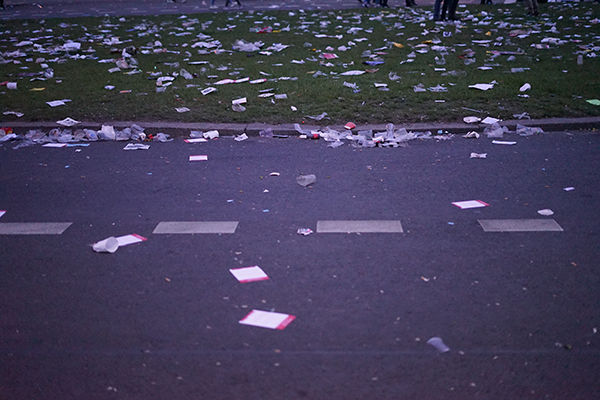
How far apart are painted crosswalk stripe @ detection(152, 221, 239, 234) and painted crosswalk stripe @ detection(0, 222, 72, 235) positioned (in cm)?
74

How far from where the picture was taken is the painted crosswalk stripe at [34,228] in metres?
4.18

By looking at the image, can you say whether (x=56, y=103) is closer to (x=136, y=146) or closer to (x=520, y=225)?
(x=136, y=146)

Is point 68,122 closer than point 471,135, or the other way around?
point 471,135

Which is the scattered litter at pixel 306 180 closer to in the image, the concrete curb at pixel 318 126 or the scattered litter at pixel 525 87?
the concrete curb at pixel 318 126

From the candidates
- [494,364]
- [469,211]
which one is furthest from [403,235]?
[494,364]

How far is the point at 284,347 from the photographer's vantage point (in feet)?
9.22

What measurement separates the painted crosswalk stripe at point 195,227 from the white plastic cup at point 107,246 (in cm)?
33

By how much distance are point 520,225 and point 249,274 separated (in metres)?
2.03

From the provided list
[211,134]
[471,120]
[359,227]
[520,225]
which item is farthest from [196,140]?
[520,225]

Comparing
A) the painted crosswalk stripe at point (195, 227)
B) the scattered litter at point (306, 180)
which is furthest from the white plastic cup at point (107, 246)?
the scattered litter at point (306, 180)

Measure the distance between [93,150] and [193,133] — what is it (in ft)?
3.71

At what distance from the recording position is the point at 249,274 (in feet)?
11.5

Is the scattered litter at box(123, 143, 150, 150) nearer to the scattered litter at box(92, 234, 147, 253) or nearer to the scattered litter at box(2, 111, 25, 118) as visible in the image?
the scattered litter at box(2, 111, 25, 118)

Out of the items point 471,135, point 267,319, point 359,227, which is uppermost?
point 267,319
